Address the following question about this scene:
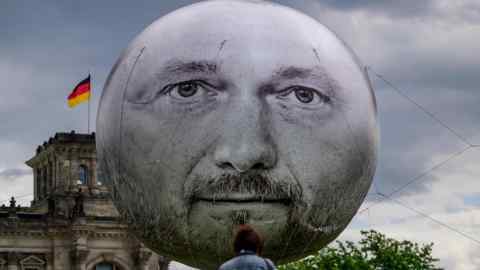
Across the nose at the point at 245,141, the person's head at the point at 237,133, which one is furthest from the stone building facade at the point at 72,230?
the nose at the point at 245,141

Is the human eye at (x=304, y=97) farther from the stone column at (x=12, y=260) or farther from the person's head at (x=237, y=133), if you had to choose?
the stone column at (x=12, y=260)

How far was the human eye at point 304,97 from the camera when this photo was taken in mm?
10842

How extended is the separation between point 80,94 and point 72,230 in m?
8.67

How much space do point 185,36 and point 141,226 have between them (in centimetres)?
176

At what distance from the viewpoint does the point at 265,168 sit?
1066 centimetres

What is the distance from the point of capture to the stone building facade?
255 feet

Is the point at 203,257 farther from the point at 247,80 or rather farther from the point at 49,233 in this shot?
the point at 49,233

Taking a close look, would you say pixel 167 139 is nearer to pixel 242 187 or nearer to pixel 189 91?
pixel 189 91

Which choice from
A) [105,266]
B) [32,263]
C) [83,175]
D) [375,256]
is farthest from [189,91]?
[83,175]

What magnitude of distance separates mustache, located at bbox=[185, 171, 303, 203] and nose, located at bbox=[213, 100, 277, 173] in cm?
10

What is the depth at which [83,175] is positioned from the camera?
8312cm

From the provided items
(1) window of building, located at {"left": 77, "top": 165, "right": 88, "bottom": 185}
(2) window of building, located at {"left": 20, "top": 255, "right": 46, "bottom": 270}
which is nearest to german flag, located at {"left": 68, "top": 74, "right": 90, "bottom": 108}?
(1) window of building, located at {"left": 77, "top": 165, "right": 88, "bottom": 185}

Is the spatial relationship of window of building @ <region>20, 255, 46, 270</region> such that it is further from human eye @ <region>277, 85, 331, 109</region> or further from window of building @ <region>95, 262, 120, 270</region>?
human eye @ <region>277, 85, 331, 109</region>

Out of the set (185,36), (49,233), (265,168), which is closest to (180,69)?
(185,36)
